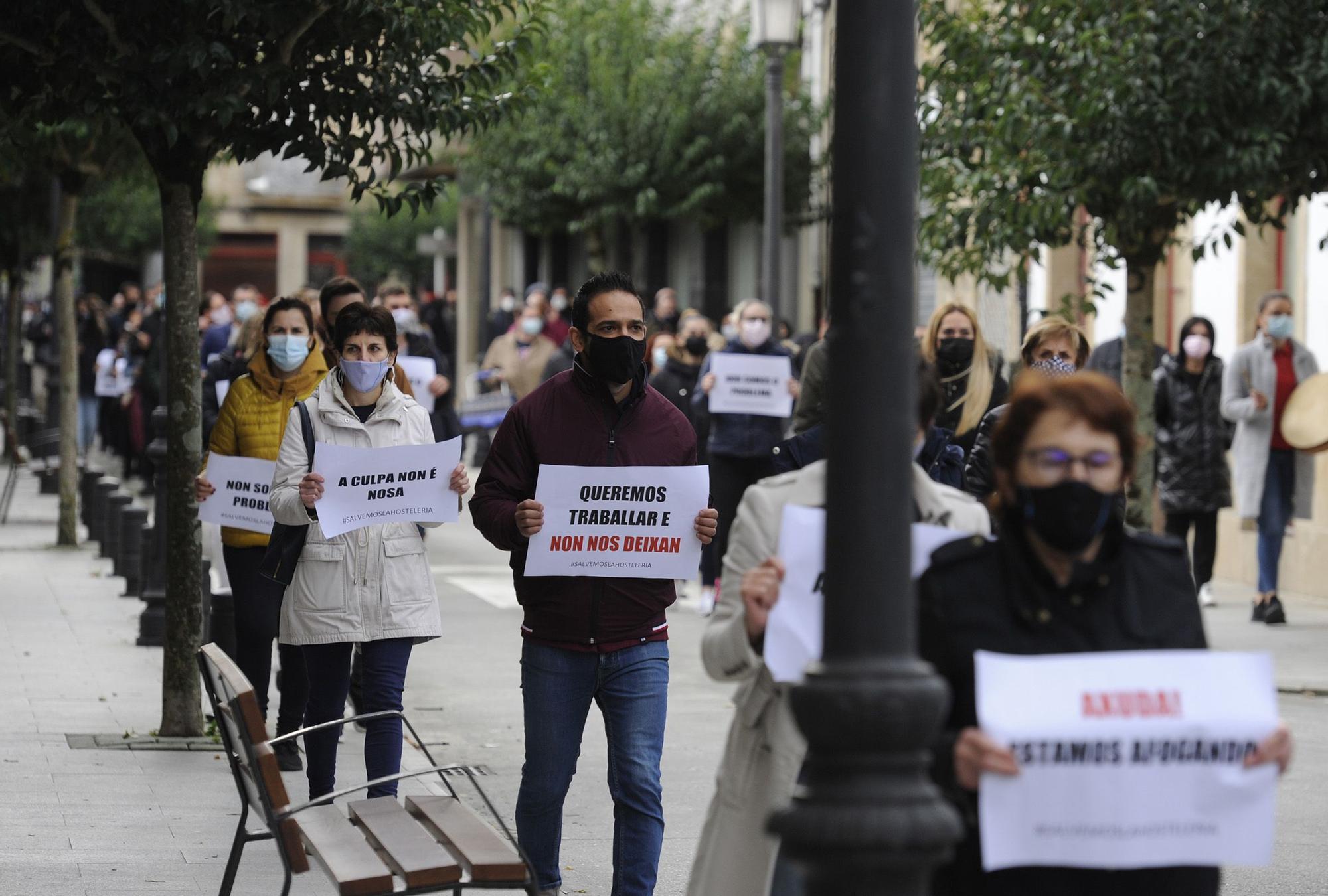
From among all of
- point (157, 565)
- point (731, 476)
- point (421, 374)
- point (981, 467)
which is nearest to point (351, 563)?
point (981, 467)

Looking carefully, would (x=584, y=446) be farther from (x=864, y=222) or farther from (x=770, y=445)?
(x=770, y=445)

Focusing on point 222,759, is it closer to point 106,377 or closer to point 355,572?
point 355,572

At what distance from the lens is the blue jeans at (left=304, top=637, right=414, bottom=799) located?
661 centimetres

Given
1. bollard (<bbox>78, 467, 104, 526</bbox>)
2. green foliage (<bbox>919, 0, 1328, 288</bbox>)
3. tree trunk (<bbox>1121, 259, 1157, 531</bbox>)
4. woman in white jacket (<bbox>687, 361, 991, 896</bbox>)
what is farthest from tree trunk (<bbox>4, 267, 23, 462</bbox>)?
woman in white jacket (<bbox>687, 361, 991, 896</bbox>)

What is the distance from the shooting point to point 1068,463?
3.57 m

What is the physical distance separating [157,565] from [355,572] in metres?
5.68

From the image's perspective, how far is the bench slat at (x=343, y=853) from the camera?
4.70 m

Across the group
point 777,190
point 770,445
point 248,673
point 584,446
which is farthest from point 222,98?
point 777,190

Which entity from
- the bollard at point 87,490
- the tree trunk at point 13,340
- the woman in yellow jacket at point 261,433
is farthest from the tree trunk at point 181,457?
the tree trunk at point 13,340

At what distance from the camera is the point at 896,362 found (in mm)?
3381

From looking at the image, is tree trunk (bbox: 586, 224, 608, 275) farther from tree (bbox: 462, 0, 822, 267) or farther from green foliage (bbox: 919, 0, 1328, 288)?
green foliage (bbox: 919, 0, 1328, 288)

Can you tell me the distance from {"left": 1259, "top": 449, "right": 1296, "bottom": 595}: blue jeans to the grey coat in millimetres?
55

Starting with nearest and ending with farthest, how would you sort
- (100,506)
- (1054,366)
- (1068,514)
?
1. (1068,514)
2. (1054,366)
3. (100,506)

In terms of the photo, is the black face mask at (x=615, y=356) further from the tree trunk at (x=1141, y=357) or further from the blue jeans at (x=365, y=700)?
the tree trunk at (x=1141, y=357)
